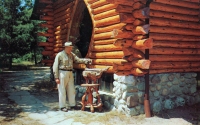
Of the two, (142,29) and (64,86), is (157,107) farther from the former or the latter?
(64,86)

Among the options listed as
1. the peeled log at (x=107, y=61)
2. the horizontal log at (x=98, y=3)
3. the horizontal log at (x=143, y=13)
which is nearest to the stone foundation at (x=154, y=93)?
the peeled log at (x=107, y=61)

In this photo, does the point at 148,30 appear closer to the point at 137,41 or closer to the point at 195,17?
the point at 137,41

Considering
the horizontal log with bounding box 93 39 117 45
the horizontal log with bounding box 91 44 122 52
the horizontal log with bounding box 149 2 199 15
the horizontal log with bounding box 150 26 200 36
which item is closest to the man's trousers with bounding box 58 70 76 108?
the horizontal log with bounding box 91 44 122 52

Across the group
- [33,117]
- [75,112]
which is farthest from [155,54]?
[33,117]

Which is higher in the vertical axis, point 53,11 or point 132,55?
point 53,11

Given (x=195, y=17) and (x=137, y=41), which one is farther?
(x=195, y=17)

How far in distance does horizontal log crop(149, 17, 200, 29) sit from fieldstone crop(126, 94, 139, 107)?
84.8 inches

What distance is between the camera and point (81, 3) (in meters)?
9.09

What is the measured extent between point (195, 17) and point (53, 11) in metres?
7.50

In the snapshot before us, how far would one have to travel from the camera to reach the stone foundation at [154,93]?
6.05 meters

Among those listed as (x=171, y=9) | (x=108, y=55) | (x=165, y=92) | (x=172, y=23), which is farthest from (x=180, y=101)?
(x=171, y=9)

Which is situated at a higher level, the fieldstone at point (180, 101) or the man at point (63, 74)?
the man at point (63, 74)

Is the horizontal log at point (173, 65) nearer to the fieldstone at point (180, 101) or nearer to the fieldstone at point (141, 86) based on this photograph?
the fieldstone at point (141, 86)

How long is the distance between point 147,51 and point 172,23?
57.6 inches
